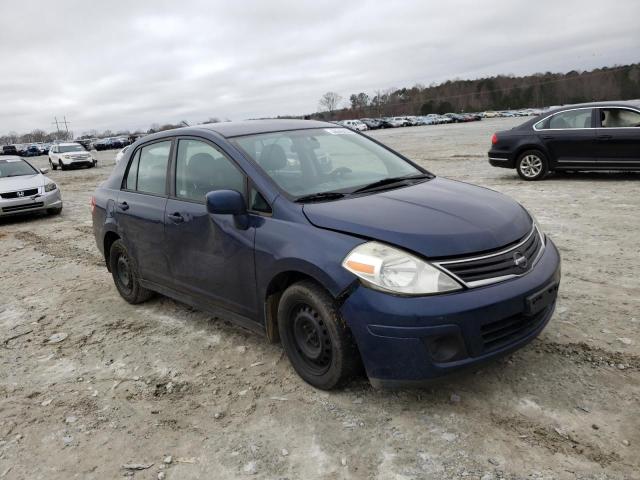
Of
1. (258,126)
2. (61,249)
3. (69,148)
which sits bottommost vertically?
(61,249)

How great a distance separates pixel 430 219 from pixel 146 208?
2.66 m

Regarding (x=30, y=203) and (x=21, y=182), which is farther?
(x=21, y=182)

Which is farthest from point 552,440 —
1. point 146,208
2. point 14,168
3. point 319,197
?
point 14,168

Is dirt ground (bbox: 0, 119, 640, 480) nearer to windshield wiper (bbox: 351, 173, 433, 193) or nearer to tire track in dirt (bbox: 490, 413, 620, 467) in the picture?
tire track in dirt (bbox: 490, 413, 620, 467)

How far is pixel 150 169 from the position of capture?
4844 mm

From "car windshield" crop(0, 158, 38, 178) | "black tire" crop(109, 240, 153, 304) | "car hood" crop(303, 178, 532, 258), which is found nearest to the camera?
"car hood" crop(303, 178, 532, 258)

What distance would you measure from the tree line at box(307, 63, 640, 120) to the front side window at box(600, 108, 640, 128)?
102m

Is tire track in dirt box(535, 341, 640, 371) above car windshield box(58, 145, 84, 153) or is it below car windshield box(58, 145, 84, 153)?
below

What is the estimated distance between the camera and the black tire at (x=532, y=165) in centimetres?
1139

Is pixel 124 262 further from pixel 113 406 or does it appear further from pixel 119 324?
pixel 113 406

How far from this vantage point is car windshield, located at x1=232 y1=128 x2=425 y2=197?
3.74 meters

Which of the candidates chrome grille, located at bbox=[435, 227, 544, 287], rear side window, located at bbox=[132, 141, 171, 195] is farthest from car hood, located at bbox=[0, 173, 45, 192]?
chrome grille, located at bbox=[435, 227, 544, 287]

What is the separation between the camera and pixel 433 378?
288cm

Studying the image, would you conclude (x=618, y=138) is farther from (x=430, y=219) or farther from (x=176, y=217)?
(x=176, y=217)
